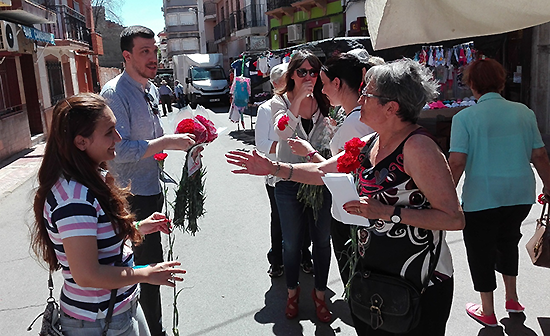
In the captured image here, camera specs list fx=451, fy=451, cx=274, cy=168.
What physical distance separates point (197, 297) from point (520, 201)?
265 centimetres

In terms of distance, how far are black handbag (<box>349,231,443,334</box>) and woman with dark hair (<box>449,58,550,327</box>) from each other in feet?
3.92

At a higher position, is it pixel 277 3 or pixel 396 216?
pixel 277 3

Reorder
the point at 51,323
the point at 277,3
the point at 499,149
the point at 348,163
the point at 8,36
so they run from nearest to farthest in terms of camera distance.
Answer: the point at 51,323
the point at 348,163
the point at 499,149
the point at 8,36
the point at 277,3

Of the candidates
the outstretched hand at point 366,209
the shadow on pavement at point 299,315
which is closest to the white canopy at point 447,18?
the outstretched hand at point 366,209

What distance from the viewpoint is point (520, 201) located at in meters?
3.04

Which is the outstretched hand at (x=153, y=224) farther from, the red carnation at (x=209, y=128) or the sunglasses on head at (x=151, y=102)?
the sunglasses on head at (x=151, y=102)

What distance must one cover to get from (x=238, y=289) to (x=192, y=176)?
5.34 ft

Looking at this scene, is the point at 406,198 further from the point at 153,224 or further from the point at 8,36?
the point at 8,36

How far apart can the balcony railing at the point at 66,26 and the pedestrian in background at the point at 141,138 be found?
19.0 m

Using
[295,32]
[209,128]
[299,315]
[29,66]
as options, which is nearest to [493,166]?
[299,315]

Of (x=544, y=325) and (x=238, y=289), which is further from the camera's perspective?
(x=238, y=289)

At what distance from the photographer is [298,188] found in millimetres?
3332

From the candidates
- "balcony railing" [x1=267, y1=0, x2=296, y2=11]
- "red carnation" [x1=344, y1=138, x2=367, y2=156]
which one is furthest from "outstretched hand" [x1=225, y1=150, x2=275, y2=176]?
"balcony railing" [x1=267, y1=0, x2=296, y2=11]

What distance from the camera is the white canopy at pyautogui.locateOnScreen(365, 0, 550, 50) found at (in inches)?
72.0
